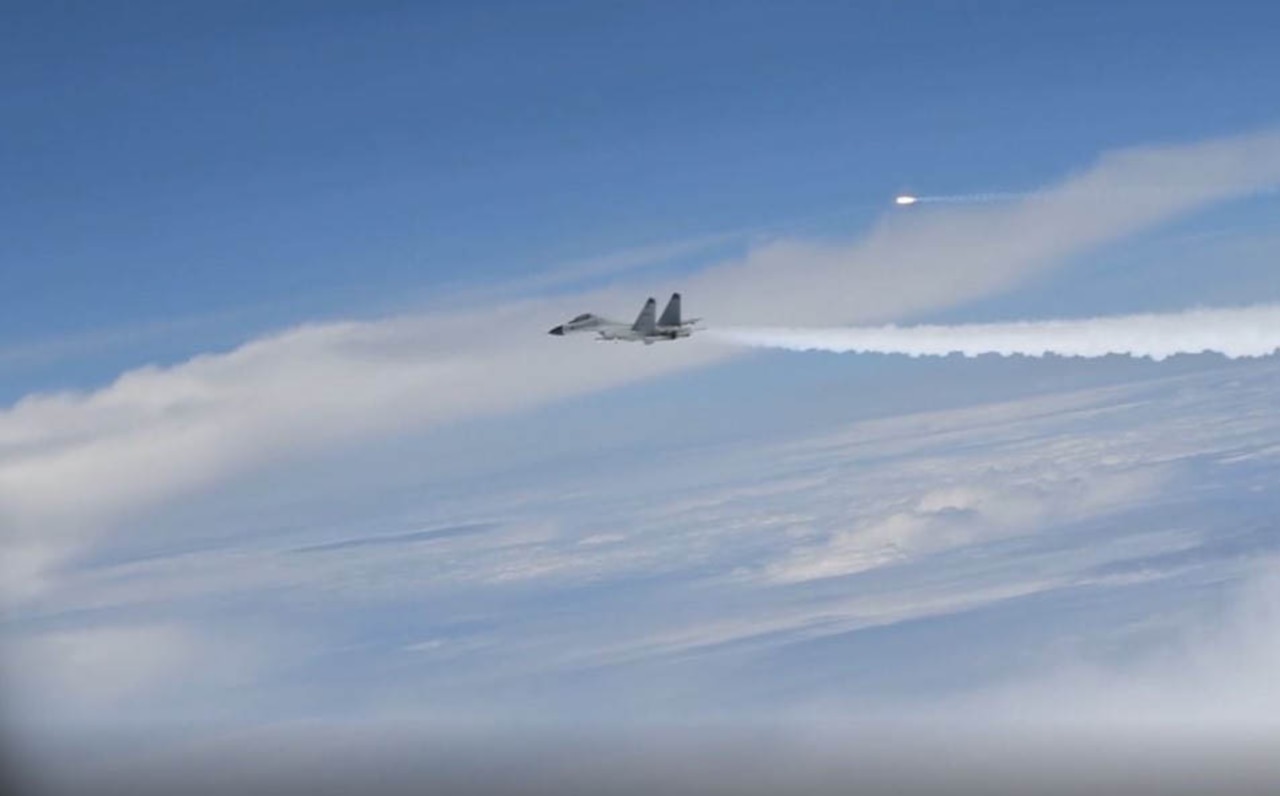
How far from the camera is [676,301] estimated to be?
200m
